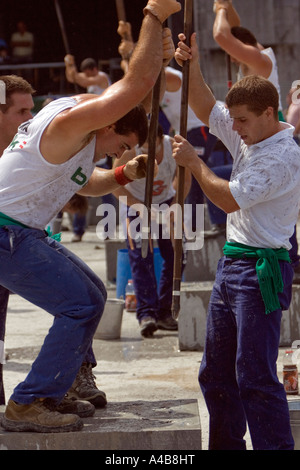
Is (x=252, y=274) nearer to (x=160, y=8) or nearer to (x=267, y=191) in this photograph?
(x=267, y=191)

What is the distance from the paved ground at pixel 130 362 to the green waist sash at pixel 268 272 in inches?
39.2

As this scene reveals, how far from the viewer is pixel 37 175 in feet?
15.2

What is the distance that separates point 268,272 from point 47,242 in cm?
107

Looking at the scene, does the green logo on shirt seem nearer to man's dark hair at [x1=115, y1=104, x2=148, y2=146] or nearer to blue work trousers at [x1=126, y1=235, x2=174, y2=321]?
man's dark hair at [x1=115, y1=104, x2=148, y2=146]

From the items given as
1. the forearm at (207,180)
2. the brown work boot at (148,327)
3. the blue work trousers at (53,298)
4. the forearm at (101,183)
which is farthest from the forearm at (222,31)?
the blue work trousers at (53,298)

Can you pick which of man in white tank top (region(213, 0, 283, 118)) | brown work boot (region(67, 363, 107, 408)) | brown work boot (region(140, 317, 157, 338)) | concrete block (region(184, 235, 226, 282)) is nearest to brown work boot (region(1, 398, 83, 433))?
brown work boot (region(67, 363, 107, 408))

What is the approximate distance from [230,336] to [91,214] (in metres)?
11.7

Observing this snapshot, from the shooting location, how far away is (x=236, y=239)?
484cm

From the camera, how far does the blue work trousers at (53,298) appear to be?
15.1 ft

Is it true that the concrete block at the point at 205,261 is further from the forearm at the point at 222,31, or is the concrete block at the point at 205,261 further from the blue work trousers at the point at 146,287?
the forearm at the point at 222,31

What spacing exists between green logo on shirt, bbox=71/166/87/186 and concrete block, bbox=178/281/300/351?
3.00 meters

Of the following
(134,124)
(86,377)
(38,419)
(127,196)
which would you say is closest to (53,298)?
Answer: (38,419)
